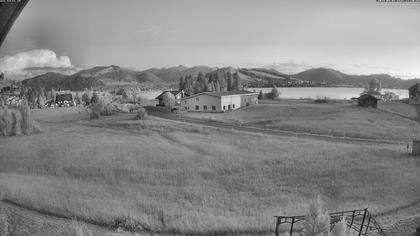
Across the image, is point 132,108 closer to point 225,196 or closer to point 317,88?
point 225,196

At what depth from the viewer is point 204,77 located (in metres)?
25.8

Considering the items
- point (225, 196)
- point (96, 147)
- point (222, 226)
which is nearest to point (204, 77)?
point (96, 147)

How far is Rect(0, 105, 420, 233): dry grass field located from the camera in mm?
7848

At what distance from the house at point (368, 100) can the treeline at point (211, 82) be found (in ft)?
38.0

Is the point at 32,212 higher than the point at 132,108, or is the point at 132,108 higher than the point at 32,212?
the point at 132,108

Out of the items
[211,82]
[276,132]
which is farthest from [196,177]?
[211,82]

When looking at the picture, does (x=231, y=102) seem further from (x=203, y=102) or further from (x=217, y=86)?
(x=217, y=86)

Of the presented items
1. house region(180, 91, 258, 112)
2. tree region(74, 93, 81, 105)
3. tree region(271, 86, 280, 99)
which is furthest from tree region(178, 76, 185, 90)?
tree region(271, 86, 280, 99)

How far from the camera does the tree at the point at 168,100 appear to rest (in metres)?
23.7

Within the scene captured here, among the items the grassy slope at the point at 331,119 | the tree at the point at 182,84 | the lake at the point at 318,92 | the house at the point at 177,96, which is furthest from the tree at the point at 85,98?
the lake at the point at 318,92

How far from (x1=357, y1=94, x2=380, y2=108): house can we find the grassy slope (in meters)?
0.50

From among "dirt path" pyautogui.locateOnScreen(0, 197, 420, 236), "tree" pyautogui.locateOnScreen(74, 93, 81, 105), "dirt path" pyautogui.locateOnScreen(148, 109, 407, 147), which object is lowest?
"dirt path" pyautogui.locateOnScreen(0, 197, 420, 236)

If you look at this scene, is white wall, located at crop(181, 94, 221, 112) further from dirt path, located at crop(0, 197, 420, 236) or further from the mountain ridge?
dirt path, located at crop(0, 197, 420, 236)

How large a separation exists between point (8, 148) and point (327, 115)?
19.1 meters
